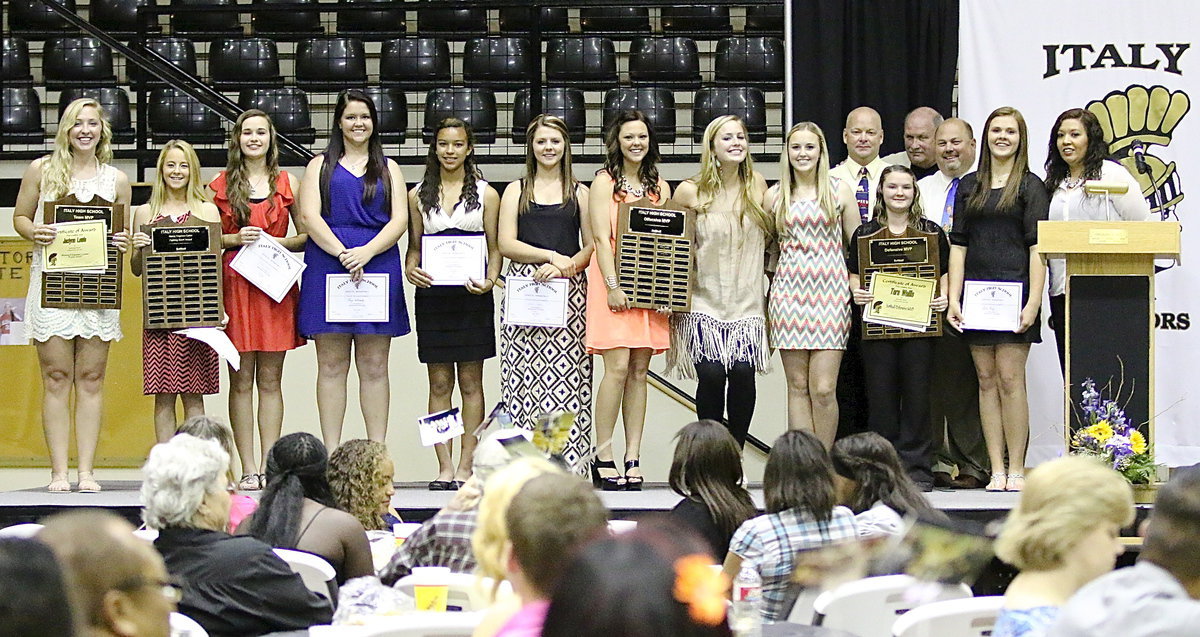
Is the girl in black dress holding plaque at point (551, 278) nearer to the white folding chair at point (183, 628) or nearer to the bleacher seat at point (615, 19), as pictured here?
the bleacher seat at point (615, 19)

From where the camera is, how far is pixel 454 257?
19.7 feet

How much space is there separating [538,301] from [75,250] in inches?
74.3

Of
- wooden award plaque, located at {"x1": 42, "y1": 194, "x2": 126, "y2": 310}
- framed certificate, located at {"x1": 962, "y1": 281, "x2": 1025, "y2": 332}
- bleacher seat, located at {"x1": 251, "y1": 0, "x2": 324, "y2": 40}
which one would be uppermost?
bleacher seat, located at {"x1": 251, "y1": 0, "x2": 324, "y2": 40}

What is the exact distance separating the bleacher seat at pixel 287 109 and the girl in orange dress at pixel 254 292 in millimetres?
2313

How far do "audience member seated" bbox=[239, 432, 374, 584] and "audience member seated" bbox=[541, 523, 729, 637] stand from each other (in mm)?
2442

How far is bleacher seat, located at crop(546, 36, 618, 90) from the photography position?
28.5 feet

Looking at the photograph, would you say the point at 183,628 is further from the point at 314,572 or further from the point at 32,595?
the point at 32,595

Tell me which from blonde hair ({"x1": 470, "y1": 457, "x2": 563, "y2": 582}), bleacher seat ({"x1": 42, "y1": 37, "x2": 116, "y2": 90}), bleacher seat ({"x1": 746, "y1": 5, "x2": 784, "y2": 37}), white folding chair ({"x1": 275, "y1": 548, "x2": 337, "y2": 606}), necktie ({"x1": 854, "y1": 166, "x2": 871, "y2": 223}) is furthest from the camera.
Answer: bleacher seat ({"x1": 42, "y1": 37, "x2": 116, "y2": 90})

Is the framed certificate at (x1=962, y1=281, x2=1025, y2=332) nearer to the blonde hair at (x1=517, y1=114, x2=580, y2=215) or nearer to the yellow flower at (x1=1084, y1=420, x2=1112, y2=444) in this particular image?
the yellow flower at (x1=1084, y1=420, x2=1112, y2=444)

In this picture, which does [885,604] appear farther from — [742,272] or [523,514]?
[742,272]

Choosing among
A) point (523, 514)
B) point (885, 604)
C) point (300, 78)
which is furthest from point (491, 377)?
point (523, 514)

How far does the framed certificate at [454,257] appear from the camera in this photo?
6.00 meters

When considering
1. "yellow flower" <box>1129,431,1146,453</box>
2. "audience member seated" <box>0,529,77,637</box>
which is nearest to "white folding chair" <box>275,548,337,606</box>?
"audience member seated" <box>0,529,77,637</box>

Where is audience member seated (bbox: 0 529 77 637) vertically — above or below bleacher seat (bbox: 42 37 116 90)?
below
